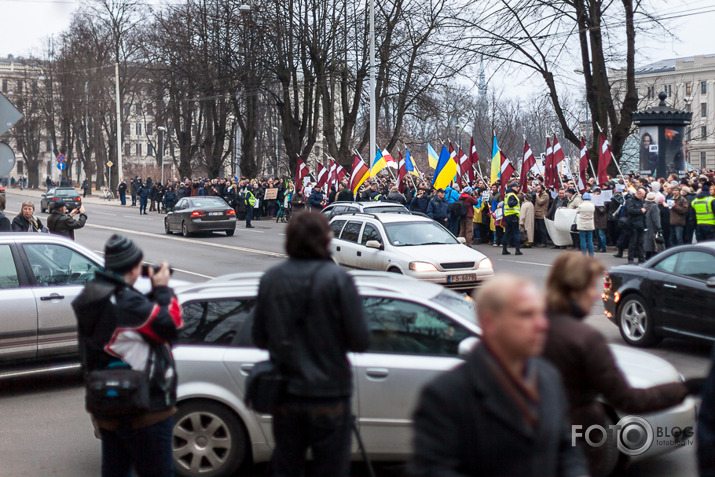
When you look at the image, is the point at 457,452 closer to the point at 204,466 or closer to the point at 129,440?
the point at 129,440

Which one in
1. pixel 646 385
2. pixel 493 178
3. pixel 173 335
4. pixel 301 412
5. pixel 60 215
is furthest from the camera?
pixel 493 178

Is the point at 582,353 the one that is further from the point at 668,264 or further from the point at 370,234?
the point at 370,234

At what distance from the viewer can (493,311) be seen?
2355 millimetres

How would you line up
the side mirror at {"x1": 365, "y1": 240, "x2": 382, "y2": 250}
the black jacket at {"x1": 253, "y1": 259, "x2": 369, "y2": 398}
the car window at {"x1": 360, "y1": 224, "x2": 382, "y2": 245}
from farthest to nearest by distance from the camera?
the car window at {"x1": 360, "y1": 224, "x2": 382, "y2": 245}
the side mirror at {"x1": 365, "y1": 240, "x2": 382, "y2": 250}
the black jacket at {"x1": 253, "y1": 259, "x2": 369, "y2": 398}

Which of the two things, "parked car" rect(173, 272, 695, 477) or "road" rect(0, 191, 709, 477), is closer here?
"parked car" rect(173, 272, 695, 477)

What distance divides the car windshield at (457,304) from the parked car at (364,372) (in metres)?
0.02

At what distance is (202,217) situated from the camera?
92.2 ft

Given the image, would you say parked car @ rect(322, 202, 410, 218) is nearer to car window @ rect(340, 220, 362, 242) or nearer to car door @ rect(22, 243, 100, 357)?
car window @ rect(340, 220, 362, 242)

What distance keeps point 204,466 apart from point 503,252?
1678 cm

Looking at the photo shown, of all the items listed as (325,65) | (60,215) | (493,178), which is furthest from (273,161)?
(60,215)

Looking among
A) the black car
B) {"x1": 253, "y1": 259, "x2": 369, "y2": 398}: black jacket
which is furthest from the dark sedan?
{"x1": 253, "y1": 259, "x2": 369, "y2": 398}: black jacket

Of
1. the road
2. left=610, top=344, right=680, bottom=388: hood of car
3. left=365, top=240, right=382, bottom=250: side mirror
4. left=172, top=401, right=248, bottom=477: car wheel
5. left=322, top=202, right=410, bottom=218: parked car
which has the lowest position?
the road

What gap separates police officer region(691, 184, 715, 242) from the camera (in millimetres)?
17344

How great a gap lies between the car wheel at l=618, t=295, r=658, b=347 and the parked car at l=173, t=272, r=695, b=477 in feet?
13.8
